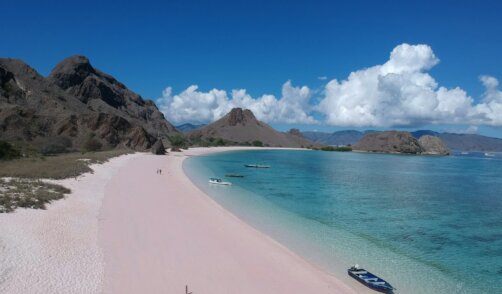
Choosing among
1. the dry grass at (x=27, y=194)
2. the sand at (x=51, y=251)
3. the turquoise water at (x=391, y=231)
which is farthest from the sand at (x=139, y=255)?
the turquoise water at (x=391, y=231)

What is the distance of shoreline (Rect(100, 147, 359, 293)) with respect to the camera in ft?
34.2

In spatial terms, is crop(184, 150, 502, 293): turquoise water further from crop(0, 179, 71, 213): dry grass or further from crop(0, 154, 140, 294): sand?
crop(0, 179, 71, 213): dry grass

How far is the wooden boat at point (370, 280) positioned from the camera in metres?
11.2

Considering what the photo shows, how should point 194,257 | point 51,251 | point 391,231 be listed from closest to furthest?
point 51,251 < point 194,257 < point 391,231

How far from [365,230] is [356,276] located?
7741 mm

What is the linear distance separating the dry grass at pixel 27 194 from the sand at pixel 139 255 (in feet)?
1.63

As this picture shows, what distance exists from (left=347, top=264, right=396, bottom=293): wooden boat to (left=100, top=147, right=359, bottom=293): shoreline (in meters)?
0.58

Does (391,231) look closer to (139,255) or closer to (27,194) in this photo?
(139,255)

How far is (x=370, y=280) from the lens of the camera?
11531 millimetres

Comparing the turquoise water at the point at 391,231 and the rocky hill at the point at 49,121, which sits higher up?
the rocky hill at the point at 49,121

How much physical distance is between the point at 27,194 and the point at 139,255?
8428mm

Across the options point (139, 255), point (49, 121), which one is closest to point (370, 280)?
point (139, 255)

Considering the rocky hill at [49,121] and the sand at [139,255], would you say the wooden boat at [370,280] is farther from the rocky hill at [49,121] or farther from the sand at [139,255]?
the rocky hill at [49,121]

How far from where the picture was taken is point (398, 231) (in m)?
19.7
